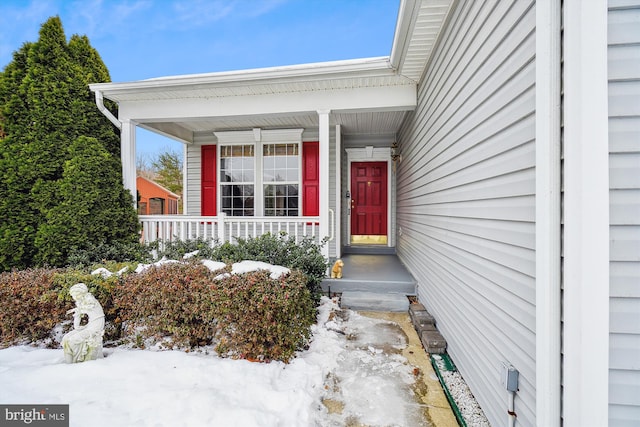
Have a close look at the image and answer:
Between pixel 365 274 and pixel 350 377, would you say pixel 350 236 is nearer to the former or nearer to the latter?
pixel 365 274

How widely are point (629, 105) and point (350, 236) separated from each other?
5.66m

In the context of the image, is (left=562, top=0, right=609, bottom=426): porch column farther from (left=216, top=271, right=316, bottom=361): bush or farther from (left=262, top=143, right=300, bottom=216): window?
(left=262, top=143, right=300, bottom=216): window

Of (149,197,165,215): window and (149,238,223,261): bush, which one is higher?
(149,197,165,215): window

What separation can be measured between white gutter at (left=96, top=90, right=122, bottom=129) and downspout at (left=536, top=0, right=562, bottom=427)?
17.7ft

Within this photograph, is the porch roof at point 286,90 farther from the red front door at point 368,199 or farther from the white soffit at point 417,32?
the red front door at point 368,199

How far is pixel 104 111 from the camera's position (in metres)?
4.40

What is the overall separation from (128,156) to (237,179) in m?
2.08

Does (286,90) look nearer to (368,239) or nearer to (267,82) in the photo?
(267,82)

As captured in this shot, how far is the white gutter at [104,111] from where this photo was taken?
4289 mm

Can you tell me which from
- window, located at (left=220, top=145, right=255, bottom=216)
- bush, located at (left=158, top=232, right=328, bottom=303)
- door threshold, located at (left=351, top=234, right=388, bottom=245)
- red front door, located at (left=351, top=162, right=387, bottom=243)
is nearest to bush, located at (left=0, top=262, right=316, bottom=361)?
bush, located at (left=158, top=232, right=328, bottom=303)

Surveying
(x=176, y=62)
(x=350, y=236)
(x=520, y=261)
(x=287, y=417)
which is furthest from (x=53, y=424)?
(x=176, y=62)

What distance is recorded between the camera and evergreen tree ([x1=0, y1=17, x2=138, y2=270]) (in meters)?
3.67

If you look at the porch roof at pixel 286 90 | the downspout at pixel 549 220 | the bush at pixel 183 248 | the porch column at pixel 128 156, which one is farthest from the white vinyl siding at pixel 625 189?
the porch column at pixel 128 156

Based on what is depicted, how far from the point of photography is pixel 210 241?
4473 mm
